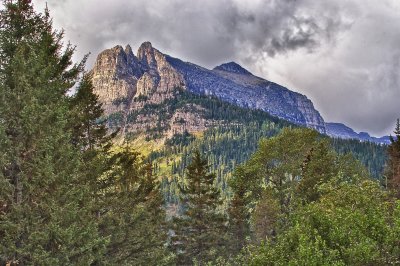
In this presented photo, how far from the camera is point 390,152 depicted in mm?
46969

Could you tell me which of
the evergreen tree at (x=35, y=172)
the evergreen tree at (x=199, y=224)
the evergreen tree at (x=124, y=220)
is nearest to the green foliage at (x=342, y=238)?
the evergreen tree at (x=35, y=172)

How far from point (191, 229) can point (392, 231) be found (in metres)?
30.7

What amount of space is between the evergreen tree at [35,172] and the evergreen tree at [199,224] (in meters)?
24.4

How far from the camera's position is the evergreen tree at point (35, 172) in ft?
55.2

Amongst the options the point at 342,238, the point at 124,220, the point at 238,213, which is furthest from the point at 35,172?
the point at 238,213

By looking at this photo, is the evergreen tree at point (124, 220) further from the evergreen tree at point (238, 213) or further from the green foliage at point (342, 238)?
the green foliage at point (342, 238)

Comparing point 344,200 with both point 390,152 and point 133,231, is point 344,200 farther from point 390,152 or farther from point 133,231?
point 390,152

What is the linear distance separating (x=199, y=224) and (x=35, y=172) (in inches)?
1100

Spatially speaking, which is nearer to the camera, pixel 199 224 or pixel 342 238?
pixel 342 238

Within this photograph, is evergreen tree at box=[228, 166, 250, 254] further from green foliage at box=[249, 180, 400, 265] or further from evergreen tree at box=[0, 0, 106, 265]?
evergreen tree at box=[0, 0, 106, 265]

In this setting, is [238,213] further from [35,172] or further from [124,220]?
[35,172]

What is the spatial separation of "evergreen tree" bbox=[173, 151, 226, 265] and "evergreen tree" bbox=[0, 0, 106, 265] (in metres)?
24.4

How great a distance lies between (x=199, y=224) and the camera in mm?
43219

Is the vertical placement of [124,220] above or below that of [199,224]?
above
